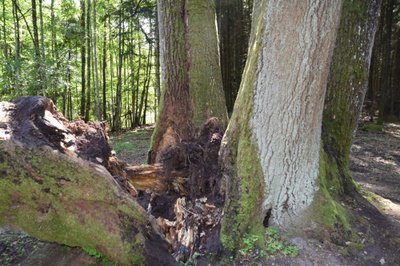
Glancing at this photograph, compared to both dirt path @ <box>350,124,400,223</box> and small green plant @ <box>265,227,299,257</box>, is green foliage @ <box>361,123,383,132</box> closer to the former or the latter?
dirt path @ <box>350,124,400,223</box>

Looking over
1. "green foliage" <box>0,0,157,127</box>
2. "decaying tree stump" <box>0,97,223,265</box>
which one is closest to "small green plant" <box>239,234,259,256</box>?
"decaying tree stump" <box>0,97,223,265</box>

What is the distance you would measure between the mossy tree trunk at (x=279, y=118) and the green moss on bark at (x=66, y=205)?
964mm

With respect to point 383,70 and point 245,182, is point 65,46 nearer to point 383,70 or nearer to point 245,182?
point 383,70

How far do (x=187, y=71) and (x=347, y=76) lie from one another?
6.84 ft

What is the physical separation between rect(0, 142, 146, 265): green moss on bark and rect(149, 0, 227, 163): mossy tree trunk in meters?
1.83

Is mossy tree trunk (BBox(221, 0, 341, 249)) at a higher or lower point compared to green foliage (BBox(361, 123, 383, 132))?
higher

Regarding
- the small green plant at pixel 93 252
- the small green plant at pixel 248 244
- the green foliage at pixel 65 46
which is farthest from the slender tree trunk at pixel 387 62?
the small green plant at pixel 93 252

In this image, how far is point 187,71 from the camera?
179 inches

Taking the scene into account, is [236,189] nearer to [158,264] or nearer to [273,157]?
[273,157]

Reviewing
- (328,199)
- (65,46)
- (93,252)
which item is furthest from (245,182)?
(65,46)

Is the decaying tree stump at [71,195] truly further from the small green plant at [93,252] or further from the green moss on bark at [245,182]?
the green moss on bark at [245,182]

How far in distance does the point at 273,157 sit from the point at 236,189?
49 cm

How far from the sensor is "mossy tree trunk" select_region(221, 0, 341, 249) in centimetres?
285

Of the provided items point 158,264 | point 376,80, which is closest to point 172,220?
point 158,264
